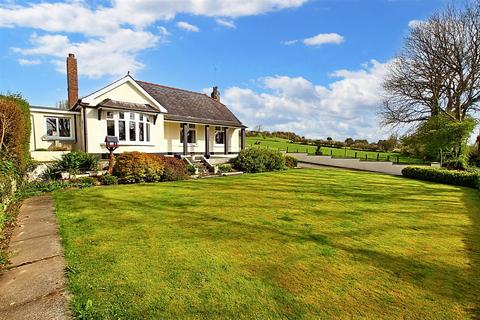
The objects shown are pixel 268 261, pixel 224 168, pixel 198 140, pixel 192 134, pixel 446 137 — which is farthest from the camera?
pixel 198 140

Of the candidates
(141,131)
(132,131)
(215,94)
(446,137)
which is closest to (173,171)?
(132,131)

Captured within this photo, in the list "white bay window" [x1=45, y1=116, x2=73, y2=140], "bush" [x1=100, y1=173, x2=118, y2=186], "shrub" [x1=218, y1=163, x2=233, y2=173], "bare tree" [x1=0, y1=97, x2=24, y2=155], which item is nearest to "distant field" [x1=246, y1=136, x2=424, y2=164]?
"shrub" [x1=218, y1=163, x2=233, y2=173]

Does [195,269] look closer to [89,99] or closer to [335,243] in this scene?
[335,243]

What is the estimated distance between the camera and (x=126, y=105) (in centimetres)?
1839

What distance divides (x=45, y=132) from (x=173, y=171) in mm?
9339

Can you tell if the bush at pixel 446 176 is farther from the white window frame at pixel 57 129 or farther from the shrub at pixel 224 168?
the white window frame at pixel 57 129

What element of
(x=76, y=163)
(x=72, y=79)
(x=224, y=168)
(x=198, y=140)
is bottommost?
(x=224, y=168)

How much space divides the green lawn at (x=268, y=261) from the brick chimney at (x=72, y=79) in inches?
583

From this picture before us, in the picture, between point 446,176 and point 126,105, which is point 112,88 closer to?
point 126,105

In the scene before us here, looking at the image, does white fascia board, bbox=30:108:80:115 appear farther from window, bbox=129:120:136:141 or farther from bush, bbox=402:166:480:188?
bush, bbox=402:166:480:188

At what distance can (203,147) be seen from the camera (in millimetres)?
24859

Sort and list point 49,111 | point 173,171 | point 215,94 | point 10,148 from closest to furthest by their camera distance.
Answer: point 10,148 < point 173,171 < point 49,111 < point 215,94

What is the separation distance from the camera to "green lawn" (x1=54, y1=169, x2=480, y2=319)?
336 centimetres

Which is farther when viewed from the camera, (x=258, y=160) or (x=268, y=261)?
(x=258, y=160)
